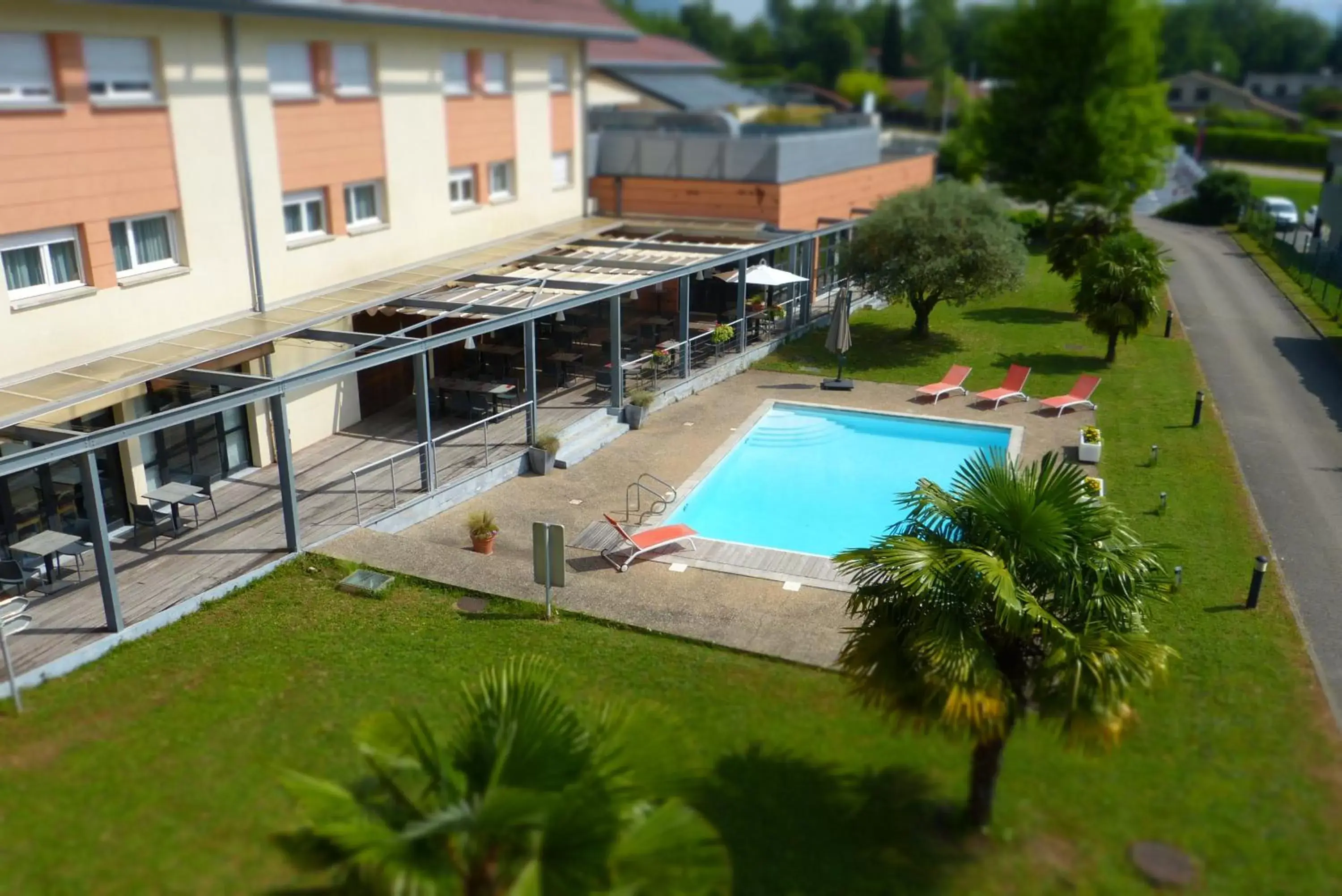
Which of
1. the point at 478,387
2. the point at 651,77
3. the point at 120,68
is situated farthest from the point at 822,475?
the point at 651,77

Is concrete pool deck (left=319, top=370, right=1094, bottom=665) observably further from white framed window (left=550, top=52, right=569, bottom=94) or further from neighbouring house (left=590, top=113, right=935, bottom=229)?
white framed window (left=550, top=52, right=569, bottom=94)

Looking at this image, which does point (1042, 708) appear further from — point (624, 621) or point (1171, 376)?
point (1171, 376)

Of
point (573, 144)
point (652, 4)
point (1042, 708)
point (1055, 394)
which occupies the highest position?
A: point (652, 4)

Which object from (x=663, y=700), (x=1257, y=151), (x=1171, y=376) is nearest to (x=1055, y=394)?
(x=1171, y=376)

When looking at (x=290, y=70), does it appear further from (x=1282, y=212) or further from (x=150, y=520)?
(x=1282, y=212)

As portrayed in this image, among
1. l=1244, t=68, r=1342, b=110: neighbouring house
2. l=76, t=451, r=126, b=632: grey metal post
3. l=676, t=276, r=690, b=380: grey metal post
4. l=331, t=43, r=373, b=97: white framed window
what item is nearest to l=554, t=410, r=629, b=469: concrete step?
l=676, t=276, r=690, b=380: grey metal post

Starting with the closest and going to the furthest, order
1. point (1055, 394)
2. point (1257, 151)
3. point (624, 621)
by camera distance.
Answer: point (624, 621), point (1055, 394), point (1257, 151)
